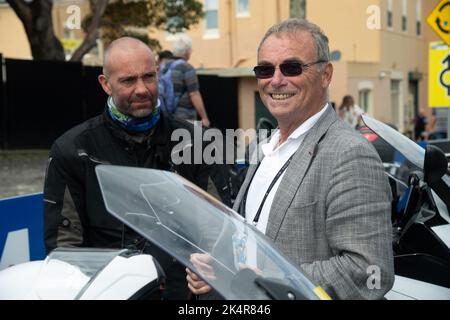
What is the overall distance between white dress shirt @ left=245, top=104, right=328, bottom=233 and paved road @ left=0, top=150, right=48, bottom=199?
6.54m

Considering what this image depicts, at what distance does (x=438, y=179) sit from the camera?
2.91 metres

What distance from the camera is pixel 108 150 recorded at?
2891 millimetres

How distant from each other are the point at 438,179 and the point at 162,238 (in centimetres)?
176

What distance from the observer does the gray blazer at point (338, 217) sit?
2.00 m

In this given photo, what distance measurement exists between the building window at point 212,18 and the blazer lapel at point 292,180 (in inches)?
958

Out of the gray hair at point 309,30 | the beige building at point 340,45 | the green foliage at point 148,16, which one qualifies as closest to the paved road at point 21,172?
the green foliage at point 148,16

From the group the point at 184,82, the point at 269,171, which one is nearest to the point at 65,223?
the point at 269,171

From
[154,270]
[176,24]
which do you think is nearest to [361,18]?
[176,24]

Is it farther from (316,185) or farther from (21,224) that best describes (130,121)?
(21,224)

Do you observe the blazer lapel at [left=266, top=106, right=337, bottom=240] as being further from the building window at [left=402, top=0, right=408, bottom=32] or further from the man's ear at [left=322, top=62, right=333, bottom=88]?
the building window at [left=402, top=0, right=408, bottom=32]

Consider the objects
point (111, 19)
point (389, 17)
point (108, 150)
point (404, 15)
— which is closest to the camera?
point (108, 150)

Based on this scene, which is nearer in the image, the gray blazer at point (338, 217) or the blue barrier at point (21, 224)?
the gray blazer at point (338, 217)

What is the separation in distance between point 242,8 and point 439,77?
18414mm

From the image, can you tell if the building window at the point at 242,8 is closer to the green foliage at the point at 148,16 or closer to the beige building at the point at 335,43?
the beige building at the point at 335,43
